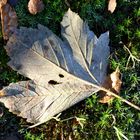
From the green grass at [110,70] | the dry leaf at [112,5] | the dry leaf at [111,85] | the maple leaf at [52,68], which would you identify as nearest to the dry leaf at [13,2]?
the green grass at [110,70]

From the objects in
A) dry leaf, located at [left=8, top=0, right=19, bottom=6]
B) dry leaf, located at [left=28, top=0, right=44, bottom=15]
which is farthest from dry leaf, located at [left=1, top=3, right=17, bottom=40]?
dry leaf, located at [left=28, top=0, right=44, bottom=15]

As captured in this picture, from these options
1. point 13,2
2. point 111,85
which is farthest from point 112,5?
point 13,2

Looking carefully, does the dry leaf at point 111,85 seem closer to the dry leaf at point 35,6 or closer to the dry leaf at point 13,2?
the dry leaf at point 35,6

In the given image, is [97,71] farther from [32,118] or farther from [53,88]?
[32,118]

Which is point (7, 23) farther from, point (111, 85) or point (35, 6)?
point (111, 85)

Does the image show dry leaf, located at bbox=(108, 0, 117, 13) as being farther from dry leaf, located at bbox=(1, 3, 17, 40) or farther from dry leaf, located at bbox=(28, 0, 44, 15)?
dry leaf, located at bbox=(1, 3, 17, 40)

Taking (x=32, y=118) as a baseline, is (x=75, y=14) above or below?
above

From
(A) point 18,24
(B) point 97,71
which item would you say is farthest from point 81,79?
(A) point 18,24
